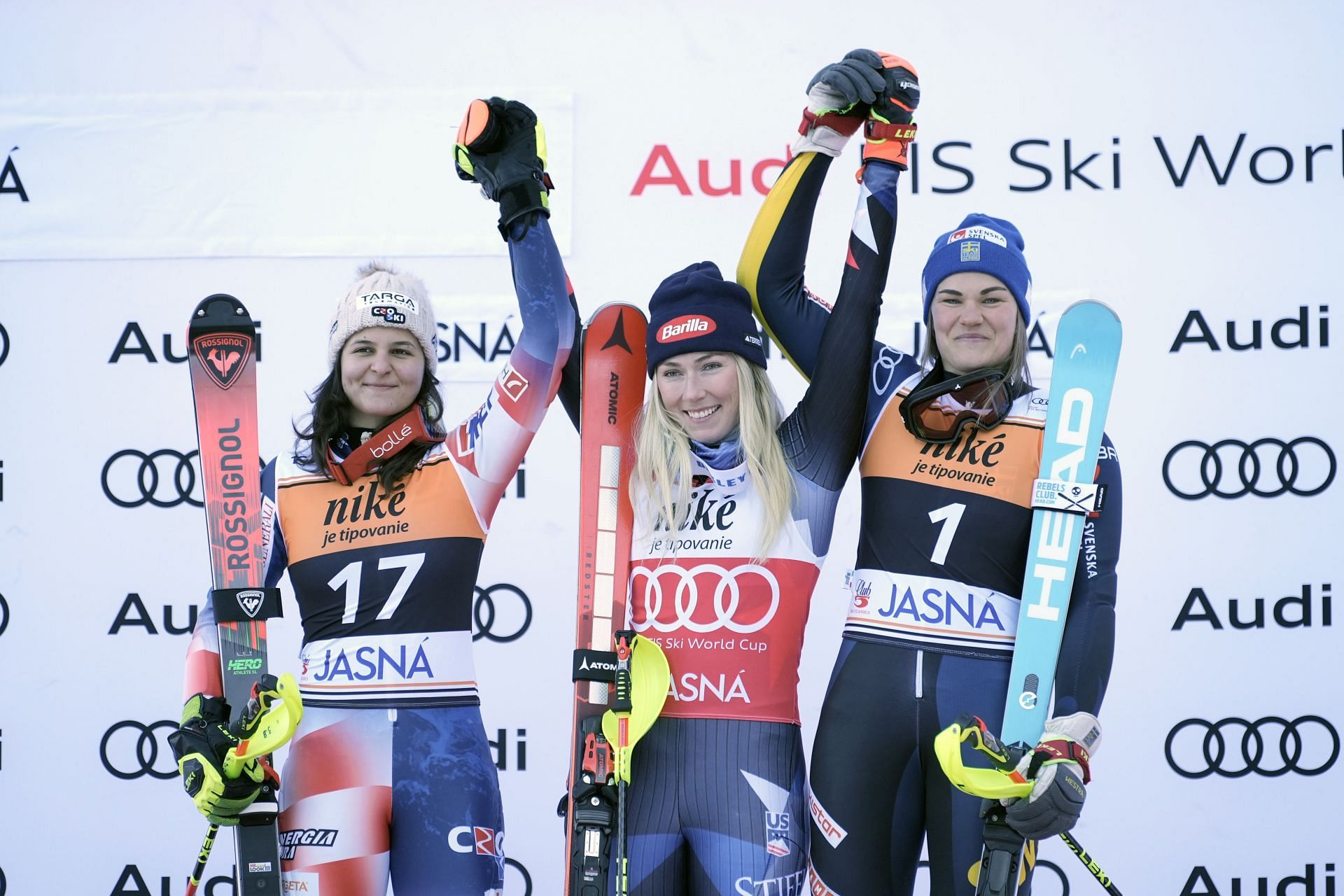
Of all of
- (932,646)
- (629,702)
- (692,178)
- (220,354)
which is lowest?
(629,702)

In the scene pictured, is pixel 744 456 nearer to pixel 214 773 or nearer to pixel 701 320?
pixel 701 320

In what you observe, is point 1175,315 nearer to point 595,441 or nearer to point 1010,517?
point 1010,517

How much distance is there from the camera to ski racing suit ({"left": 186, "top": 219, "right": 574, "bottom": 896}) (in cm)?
237

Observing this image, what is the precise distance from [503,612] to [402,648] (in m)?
1.41

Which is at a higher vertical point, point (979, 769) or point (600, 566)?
point (600, 566)

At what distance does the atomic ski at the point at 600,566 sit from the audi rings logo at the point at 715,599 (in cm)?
9

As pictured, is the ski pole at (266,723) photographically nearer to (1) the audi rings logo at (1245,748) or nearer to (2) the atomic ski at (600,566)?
(2) the atomic ski at (600,566)

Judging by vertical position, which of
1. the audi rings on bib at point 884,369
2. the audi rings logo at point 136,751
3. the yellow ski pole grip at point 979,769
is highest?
the audi rings on bib at point 884,369

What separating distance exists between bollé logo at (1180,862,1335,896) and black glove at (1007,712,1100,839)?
197 centimetres

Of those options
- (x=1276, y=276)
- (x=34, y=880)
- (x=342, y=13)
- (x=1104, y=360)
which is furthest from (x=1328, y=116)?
(x=34, y=880)

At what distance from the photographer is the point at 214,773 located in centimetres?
230

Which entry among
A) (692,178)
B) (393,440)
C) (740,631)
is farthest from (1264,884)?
(393,440)

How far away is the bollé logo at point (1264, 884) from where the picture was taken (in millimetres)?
3709

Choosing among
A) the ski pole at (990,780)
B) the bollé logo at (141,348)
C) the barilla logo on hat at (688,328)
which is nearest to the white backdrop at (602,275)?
the bollé logo at (141,348)
